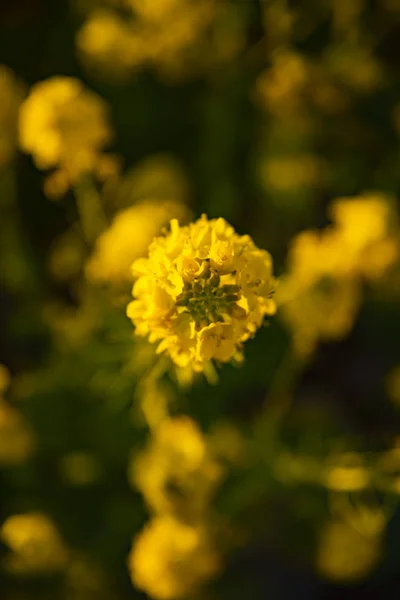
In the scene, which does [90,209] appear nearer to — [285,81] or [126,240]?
[126,240]

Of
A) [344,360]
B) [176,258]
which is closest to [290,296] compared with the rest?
[176,258]

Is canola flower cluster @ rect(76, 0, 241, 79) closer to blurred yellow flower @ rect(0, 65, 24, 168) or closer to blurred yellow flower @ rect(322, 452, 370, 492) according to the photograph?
blurred yellow flower @ rect(0, 65, 24, 168)

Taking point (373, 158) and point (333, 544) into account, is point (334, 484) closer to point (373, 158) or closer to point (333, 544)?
point (333, 544)

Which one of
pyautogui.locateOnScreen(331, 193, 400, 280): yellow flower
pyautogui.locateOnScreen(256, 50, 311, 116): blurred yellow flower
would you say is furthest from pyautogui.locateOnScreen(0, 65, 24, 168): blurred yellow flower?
pyautogui.locateOnScreen(331, 193, 400, 280): yellow flower

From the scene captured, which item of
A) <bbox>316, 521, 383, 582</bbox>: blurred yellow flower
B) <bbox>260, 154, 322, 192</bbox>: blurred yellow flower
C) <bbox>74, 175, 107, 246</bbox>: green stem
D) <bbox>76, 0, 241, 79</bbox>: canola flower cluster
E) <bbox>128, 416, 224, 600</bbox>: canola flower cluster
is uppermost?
<bbox>76, 0, 241, 79</bbox>: canola flower cluster

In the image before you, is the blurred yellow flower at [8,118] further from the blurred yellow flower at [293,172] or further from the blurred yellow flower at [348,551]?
the blurred yellow flower at [348,551]

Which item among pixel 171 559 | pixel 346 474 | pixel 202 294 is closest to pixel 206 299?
pixel 202 294
